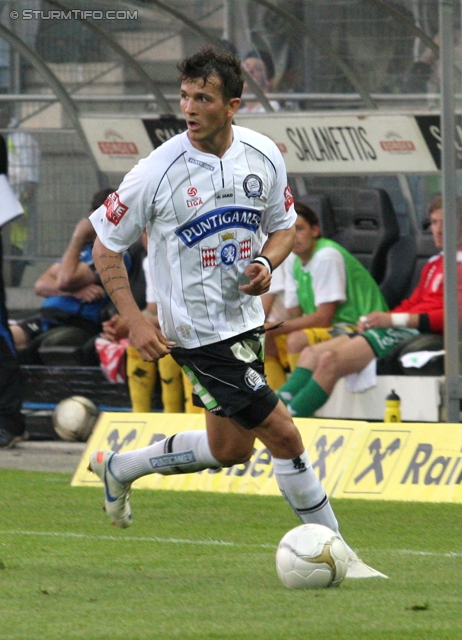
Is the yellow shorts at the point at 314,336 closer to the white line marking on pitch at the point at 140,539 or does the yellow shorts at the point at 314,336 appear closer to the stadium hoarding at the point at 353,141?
the stadium hoarding at the point at 353,141

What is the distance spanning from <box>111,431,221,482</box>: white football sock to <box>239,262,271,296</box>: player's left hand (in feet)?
2.50

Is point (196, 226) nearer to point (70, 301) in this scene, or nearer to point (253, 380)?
point (253, 380)

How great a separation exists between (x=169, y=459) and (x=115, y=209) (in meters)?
1.12

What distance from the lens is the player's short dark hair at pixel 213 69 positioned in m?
5.23

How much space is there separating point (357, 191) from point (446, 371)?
113 inches

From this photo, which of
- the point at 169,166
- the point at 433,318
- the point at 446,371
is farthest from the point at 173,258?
the point at 433,318

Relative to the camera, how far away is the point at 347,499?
7.77m

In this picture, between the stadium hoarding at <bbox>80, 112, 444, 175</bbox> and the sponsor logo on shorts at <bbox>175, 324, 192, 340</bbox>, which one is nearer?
the sponsor logo on shorts at <bbox>175, 324, 192, 340</bbox>

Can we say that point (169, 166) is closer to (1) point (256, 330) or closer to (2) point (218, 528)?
(1) point (256, 330)

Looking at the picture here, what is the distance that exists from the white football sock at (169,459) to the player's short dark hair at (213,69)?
4.64 feet

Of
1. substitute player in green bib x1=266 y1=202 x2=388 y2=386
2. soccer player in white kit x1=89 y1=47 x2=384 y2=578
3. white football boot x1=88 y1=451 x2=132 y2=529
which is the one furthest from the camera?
substitute player in green bib x1=266 y1=202 x2=388 y2=386

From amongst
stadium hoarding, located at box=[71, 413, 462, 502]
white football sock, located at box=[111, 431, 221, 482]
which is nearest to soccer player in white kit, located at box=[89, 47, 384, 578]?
white football sock, located at box=[111, 431, 221, 482]

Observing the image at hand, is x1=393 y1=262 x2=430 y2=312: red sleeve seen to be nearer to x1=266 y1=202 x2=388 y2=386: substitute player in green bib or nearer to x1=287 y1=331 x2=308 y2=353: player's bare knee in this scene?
x1=266 y1=202 x2=388 y2=386: substitute player in green bib

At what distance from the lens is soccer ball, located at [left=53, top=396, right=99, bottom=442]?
1041 centimetres
